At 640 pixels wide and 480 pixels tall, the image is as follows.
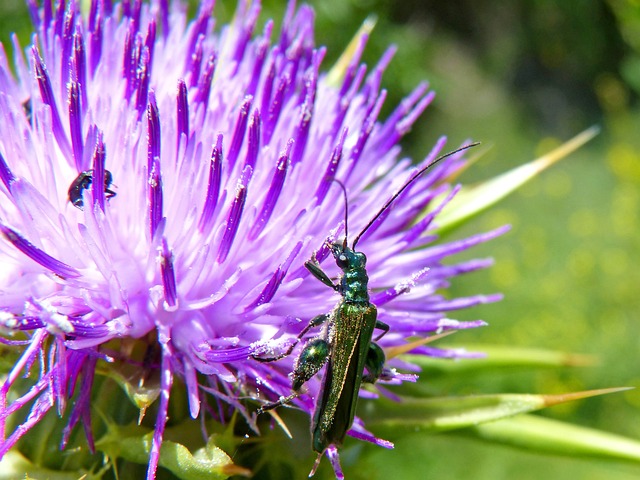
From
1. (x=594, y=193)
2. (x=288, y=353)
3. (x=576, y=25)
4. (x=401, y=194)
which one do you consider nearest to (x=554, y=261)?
(x=594, y=193)

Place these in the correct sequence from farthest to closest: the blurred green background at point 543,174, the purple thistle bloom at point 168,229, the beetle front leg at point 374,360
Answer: the blurred green background at point 543,174 < the beetle front leg at point 374,360 < the purple thistle bloom at point 168,229

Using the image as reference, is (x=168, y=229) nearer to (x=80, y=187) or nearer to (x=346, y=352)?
(x=80, y=187)

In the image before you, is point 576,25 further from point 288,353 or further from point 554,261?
point 288,353

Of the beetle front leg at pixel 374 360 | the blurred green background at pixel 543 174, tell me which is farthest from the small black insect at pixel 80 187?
the blurred green background at pixel 543 174

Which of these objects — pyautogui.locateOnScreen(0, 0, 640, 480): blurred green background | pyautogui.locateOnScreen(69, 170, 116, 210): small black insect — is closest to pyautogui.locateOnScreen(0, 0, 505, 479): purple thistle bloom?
pyautogui.locateOnScreen(69, 170, 116, 210): small black insect

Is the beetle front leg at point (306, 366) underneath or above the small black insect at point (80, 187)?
underneath

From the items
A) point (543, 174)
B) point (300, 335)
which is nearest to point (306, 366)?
point (300, 335)

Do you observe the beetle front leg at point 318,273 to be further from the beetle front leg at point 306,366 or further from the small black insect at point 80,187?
the small black insect at point 80,187

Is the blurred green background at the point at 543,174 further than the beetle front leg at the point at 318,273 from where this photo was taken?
Yes
